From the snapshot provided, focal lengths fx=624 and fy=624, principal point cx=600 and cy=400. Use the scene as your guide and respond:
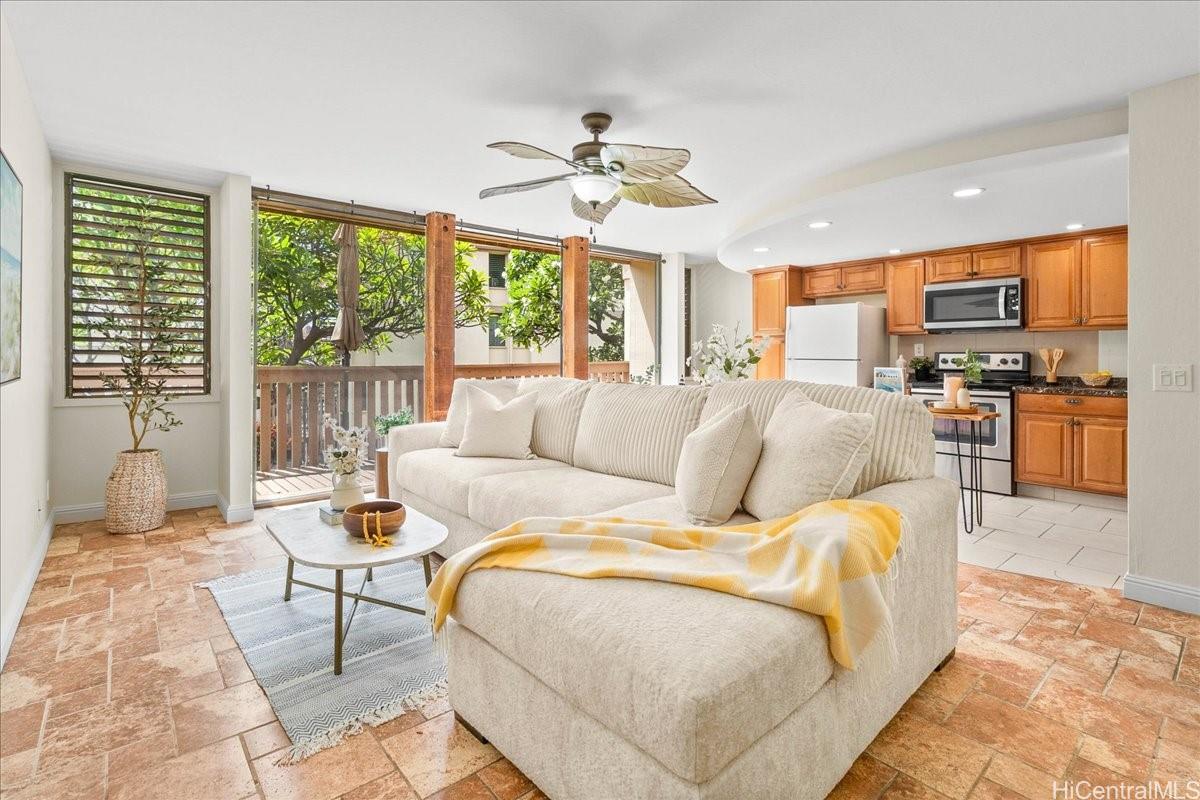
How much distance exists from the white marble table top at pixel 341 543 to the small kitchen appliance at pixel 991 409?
12.7ft

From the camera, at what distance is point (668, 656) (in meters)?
1.21

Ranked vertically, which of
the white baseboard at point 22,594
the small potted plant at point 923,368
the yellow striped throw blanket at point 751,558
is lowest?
the white baseboard at point 22,594

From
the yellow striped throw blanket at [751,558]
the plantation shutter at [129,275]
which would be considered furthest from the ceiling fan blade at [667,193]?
the plantation shutter at [129,275]

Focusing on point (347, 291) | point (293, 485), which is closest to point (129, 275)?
point (347, 291)

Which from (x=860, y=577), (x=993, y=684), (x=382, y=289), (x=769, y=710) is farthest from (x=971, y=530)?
(x=382, y=289)

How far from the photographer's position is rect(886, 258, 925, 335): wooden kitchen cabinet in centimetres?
579

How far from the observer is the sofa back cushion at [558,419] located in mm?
3463

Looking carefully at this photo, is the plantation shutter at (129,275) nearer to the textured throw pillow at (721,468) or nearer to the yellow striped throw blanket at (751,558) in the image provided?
the yellow striped throw blanket at (751,558)

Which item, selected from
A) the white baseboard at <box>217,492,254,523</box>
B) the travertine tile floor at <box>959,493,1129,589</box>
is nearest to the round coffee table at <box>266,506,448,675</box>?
the white baseboard at <box>217,492,254,523</box>

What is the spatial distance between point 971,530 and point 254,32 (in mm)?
4566

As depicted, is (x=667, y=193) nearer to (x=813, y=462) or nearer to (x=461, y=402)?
(x=461, y=402)

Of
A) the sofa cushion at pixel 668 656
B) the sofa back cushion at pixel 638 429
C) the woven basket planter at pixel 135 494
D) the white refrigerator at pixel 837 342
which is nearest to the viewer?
the sofa cushion at pixel 668 656

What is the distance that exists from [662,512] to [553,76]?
1.94 meters

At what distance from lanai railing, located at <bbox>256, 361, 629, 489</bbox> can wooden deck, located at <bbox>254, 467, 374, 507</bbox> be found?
55mm
